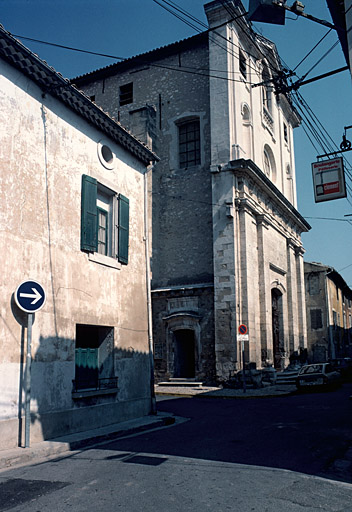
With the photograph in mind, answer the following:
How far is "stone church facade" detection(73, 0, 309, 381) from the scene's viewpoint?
22.8m

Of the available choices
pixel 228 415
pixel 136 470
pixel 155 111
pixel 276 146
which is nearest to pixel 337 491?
pixel 136 470

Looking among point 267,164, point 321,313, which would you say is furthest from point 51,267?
point 321,313

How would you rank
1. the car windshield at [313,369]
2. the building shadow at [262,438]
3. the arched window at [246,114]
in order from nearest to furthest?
the building shadow at [262,438], the car windshield at [313,369], the arched window at [246,114]

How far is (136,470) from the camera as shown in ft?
22.5

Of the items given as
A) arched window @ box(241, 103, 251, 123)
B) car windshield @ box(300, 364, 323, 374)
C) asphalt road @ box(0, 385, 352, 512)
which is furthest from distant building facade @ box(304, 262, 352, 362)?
asphalt road @ box(0, 385, 352, 512)

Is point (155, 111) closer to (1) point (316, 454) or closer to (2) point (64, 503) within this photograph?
(1) point (316, 454)

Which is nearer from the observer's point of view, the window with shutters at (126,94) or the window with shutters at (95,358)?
the window with shutters at (95,358)

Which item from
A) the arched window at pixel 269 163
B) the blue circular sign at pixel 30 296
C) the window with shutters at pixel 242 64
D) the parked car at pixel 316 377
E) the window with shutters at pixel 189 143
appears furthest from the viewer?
the arched window at pixel 269 163

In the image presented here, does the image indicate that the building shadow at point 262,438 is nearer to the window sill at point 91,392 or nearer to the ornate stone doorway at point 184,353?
the window sill at point 91,392

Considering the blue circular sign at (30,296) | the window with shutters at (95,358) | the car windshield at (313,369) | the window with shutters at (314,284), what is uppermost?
the window with shutters at (314,284)

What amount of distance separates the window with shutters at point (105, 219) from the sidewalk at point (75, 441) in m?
3.94

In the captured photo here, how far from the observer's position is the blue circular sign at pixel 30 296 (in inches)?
340

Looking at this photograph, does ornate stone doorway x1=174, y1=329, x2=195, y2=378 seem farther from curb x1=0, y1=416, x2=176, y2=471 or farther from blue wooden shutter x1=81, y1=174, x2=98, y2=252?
blue wooden shutter x1=81, y1=174, x2=98, y2=252

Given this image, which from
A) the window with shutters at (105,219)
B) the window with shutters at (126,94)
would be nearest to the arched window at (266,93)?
the window with shutters at (126,94)
